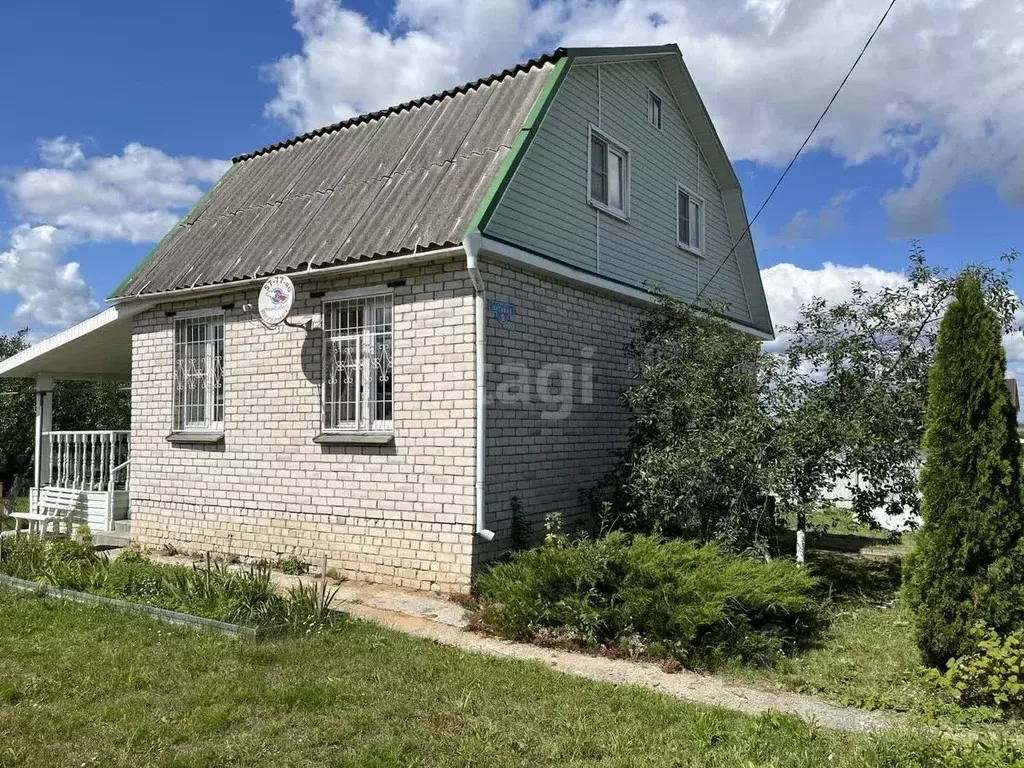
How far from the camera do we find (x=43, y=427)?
A: 1339 cm

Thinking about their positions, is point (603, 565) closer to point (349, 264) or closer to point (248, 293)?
point (349, 264)

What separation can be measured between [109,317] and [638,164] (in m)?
7.96

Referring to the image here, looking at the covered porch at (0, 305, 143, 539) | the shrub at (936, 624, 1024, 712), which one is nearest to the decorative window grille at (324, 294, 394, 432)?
the covered porch at (0, 305, 143, 539)

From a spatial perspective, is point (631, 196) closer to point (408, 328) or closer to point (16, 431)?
point (408, 328)

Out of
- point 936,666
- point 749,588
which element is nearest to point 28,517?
point 749,588

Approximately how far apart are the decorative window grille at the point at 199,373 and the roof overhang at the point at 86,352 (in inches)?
33.3

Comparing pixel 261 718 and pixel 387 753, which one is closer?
pixel 387 753

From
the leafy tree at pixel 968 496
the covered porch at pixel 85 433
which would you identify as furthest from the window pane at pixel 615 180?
the covered porch at pixel 85 433

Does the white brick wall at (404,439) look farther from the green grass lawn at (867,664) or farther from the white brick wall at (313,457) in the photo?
the green grass lawn at (867,664)

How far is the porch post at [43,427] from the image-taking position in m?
13.3

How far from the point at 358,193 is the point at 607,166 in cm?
352

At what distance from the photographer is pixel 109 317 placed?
11.2m

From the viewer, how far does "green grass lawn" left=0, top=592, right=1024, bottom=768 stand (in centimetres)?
422

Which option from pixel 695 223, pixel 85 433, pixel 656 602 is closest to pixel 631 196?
pixel 695 223
